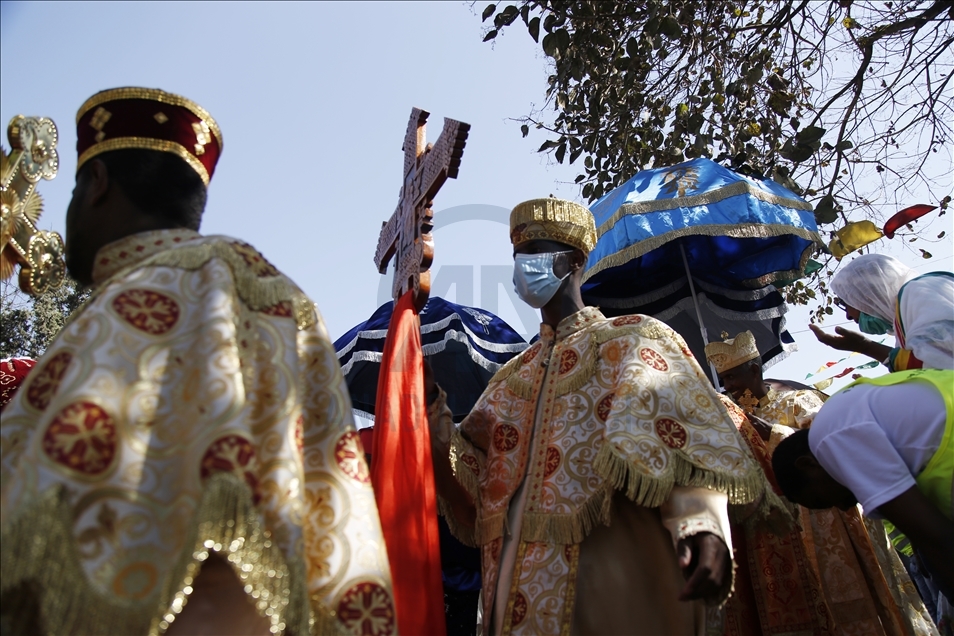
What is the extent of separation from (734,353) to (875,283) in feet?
5.43

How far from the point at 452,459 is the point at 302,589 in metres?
1.79

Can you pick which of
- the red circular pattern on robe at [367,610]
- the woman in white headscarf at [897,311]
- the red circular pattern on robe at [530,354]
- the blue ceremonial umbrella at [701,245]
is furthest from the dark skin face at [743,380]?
the red circular pattern on robe at [367,610]

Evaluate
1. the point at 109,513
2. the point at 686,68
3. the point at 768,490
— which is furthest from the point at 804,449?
the point at 686,68

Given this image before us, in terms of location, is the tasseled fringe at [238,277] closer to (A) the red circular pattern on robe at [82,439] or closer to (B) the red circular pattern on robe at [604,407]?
(A) the red circular pattern on robe at [82,439]

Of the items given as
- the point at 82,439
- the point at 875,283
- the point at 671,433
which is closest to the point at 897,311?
the point at 875,283

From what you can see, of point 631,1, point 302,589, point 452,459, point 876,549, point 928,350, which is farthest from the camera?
point 631,1

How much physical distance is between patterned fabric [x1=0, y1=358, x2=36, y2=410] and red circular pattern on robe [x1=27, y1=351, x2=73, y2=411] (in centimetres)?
233

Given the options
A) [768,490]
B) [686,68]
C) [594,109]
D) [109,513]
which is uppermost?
[686,68]

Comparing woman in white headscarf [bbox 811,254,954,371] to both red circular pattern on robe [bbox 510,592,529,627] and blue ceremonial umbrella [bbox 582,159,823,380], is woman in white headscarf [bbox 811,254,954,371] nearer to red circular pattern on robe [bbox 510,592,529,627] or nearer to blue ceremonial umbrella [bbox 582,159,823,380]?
blue ceremonial umbrella [bbox 582,159,823,380]

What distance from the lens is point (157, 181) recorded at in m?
2.19

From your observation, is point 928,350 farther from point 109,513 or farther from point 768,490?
point 109,513

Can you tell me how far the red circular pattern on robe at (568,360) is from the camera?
331 centimetres

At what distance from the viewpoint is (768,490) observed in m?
2.84

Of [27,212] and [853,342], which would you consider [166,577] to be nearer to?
[27,212]
